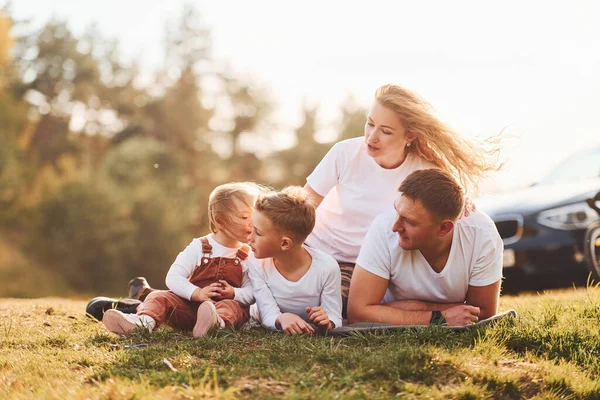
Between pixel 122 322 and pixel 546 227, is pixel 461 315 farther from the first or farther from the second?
pixel 546 227

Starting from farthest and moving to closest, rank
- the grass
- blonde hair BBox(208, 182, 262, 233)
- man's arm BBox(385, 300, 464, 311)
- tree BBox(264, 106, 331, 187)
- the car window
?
tree BBox(264, 106, 331, 187), the car window, blonde hair BBox(208, 182, 262, 233), man's arm BBox(385, 300, 464, 311), the grass

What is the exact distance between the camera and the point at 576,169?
30.5ft

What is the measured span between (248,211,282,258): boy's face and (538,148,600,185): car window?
17.5 feet

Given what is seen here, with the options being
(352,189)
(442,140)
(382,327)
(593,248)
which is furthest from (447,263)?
(593,248)

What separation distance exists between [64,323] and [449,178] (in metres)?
3.20

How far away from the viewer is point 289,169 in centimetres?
3819

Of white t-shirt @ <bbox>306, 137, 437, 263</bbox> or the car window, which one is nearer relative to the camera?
white t-shirt @ <bbox>306, 137, 437, 263</bbox>

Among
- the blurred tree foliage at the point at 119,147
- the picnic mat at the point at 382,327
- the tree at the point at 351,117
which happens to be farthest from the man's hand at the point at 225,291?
the tree at the point at 351,117

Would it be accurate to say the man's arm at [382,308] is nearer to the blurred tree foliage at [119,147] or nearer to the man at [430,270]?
the man at [430,270]

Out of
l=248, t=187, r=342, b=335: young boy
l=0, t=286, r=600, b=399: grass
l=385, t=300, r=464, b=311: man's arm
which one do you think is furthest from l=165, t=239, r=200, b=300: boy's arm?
l=385, t=300, r=464, b=311: man's arm

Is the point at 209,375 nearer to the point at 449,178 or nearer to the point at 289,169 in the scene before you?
the point at 449,178

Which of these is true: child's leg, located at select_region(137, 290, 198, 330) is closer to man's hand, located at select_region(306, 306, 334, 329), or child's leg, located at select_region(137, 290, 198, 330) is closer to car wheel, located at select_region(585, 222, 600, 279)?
man's hand, located at select_region(306, 306, 334, 329)

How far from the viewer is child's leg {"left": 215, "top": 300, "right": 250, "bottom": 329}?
499 cm

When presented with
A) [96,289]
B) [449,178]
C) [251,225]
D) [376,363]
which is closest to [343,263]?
[251,225]
